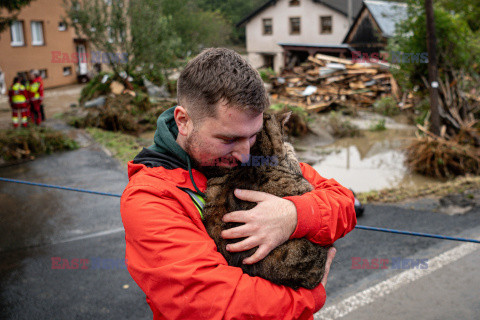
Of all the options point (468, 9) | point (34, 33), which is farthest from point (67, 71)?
point (468, 9)

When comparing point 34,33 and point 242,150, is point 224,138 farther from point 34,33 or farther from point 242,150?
point 34,33

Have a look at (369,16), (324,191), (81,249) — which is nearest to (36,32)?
(369,16)

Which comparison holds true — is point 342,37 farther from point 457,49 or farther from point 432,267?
point 432,267

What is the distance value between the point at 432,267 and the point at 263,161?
11.5ft

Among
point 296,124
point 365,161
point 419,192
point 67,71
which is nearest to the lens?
point 419,192

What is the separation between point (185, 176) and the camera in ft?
5.94

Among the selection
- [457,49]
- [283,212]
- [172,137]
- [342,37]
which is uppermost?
[342,37]

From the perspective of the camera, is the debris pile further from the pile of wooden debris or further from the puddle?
the pile of wooden debris

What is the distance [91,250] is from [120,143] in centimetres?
725

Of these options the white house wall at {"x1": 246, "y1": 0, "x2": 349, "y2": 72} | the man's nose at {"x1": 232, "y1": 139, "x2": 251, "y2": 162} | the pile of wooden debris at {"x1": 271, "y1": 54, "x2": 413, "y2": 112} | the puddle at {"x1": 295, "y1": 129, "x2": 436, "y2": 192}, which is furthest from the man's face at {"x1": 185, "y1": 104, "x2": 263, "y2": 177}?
the white house wall at {"x1": 246, "y1": 0, "x2": 349, "y2": 72}

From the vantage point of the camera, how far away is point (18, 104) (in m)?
14.6

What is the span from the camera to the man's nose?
5.72ft

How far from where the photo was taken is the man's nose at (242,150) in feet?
5.72

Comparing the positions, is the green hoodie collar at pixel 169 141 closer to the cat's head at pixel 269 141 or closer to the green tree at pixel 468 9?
the cat's head at pixel 269 141
